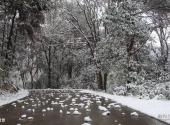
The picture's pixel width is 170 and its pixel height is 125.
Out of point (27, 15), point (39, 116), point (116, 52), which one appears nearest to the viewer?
point (39, 116)

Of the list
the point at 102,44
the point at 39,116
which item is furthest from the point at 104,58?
the point at 39,116

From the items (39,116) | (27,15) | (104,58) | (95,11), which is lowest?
(39,116)

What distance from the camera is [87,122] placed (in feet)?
31.5

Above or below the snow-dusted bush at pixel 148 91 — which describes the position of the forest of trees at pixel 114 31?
above

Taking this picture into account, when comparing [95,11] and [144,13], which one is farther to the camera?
[95,11]

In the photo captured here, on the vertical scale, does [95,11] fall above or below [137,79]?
above

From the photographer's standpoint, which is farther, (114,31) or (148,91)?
(114,31)

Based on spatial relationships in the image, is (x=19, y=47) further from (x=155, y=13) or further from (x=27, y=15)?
(x=155, y=13)

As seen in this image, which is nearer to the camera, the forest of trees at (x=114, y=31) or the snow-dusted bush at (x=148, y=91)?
the snow-dusted bush at (x=148, y=91)

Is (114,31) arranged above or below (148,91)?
above

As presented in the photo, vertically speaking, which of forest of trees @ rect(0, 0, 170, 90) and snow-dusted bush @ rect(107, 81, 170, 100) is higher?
forest of trees @ rect(0, 0, 170, 90)

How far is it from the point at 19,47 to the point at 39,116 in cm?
2100

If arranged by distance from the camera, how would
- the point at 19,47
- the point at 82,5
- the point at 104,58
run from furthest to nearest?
the point at 82,5 < the point at 19,47 < the point at 104,58

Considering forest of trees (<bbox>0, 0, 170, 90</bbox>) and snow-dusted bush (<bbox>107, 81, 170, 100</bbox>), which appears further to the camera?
forest of trees (<bbox>0, 0, 170, 90</bbox>)
